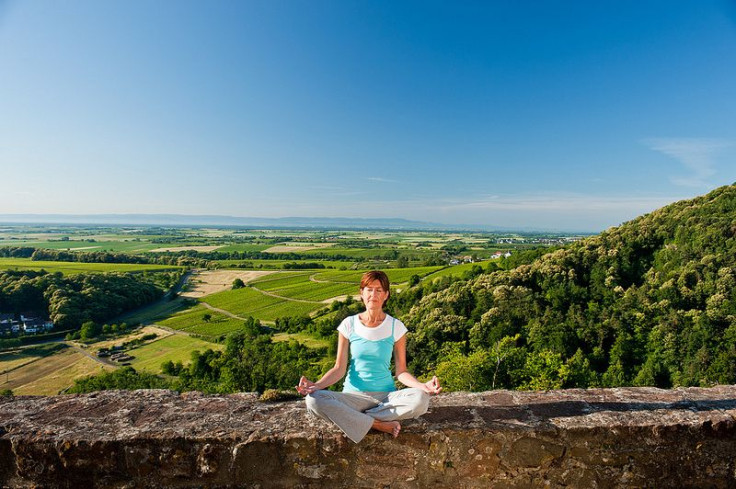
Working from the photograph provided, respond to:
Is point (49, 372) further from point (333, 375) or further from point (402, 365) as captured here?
point (402, 365)

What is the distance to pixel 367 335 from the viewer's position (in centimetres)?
309

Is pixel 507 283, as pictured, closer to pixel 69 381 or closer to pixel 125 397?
pixel 125 397

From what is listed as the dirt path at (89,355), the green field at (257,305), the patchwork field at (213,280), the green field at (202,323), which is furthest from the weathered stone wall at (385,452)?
the patchwork field at (213,280)

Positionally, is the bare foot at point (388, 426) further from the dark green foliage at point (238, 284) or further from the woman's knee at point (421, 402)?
the dark green foliage at point (238, 284)

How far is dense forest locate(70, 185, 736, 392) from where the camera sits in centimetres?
2030

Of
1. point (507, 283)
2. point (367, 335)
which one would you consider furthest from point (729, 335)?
point (367, 335)

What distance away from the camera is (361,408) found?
2.73 metres

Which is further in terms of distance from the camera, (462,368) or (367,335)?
(462,368)

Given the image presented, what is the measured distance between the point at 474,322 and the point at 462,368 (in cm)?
1596

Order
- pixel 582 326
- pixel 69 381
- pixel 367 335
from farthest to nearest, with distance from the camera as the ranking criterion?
pixel 69 381 < pixel 582 326 < pixel 367 335

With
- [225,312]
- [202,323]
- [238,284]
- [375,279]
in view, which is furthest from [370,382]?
[238,284]

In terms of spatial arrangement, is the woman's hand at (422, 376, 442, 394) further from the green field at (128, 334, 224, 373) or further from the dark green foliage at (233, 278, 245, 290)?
the dark green foliage at (233, 278, 245, 290)

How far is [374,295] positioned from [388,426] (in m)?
1.11

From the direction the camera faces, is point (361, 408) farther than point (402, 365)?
No
